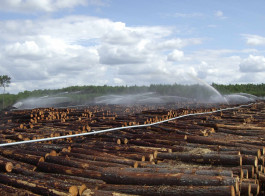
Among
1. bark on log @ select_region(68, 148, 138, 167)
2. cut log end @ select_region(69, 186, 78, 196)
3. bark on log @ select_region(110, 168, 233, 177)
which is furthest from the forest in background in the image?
cut log end @ select_region(69, 186, 78, 196)

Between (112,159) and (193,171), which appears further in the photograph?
(112,159)

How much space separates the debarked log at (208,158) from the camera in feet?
18.4

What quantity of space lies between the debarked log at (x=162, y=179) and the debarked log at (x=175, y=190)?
0.14 m

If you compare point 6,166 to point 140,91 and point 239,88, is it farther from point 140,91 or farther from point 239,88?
point 239,88

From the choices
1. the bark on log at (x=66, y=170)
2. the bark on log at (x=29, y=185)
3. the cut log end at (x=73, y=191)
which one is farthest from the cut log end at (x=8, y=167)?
the cut log end at (x=73, y=191)

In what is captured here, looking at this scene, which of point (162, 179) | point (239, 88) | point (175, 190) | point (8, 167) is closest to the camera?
point (175, 190)

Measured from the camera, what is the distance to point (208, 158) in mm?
5816

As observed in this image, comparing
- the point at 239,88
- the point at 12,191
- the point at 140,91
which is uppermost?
the point at 239,88

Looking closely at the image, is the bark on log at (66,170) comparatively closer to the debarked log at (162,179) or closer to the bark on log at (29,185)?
the debarked log at (162,179)

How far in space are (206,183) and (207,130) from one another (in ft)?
16.6

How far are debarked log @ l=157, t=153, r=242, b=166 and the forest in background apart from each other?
39532mm

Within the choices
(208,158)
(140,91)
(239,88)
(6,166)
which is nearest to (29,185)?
(6,166)

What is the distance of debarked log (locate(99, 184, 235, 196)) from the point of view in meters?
3.94

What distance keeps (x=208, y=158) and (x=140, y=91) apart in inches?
1911
